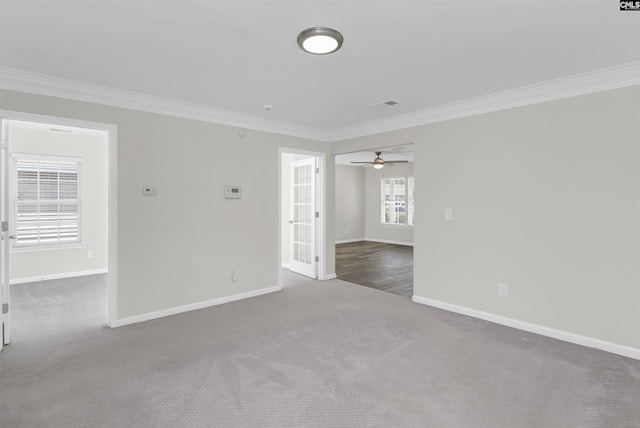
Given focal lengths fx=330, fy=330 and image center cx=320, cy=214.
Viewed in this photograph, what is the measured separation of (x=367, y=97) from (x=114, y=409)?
341 centimetres

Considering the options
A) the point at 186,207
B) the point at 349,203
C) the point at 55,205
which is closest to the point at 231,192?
the point at 186,207

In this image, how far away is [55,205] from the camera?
5.59 meters

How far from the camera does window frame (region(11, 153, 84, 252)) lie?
5.21m

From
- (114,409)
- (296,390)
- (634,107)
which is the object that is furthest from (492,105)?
(114,409)

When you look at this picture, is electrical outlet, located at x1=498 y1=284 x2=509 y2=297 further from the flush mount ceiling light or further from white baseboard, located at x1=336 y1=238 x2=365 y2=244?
white baseboard, located at x1=336 y1=238 x2=365 y2=244

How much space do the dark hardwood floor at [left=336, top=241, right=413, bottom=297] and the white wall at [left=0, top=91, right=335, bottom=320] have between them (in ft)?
5.37

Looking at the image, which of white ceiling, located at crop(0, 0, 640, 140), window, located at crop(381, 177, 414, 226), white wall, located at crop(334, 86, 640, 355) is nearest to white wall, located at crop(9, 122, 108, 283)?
white ceiling, located at crop(0, 0, 640, 140)

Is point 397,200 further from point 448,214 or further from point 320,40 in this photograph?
point 320,40

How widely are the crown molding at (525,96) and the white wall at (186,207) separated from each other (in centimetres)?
170

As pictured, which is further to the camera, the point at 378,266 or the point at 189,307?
the point at 378,266

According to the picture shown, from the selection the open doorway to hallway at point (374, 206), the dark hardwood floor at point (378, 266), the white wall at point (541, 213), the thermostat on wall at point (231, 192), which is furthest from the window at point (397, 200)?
the thermostat on wall at point (231, 192)

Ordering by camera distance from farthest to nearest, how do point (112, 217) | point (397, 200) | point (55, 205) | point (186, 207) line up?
point (397, 200)
point (55, 205)
point (186, 207)
point (112, 217)

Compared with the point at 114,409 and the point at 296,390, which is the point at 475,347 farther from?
the point at 114,409

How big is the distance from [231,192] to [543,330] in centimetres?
377
